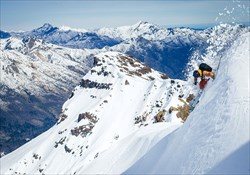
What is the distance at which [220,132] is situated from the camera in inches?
717

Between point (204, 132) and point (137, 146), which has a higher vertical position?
point (204, 132)

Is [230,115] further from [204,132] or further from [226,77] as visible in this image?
Answer: [226,77]

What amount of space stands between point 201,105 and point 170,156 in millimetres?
3683

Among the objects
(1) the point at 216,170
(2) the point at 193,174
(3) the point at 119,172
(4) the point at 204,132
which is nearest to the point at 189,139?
(4) the point at 204,132

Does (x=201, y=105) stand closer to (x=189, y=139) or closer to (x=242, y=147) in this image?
(x=189, y=139)

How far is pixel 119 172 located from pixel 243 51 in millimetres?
16313

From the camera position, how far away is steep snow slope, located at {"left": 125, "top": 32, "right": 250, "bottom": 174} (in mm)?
16609

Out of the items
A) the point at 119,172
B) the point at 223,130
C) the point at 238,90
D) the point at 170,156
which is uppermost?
the point at 238,90

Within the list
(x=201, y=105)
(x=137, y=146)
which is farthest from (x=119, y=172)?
(x=201, y=105)

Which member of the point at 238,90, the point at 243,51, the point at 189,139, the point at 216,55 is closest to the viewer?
the point at 238,90

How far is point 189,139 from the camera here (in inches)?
844

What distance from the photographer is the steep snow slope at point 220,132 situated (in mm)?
16609

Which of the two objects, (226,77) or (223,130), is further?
(226,77)

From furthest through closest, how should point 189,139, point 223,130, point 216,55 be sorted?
point 216,55 → point 189,139 → point 223,130
